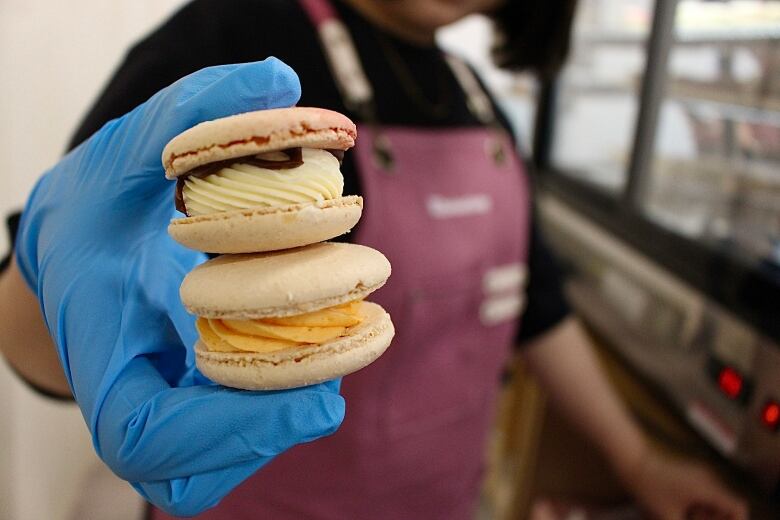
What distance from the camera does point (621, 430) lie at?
1.17 metres

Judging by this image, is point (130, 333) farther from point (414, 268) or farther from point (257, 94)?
point (414, 268)

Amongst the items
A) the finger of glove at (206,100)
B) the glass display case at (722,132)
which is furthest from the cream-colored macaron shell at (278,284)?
the glass display case at (722,132)

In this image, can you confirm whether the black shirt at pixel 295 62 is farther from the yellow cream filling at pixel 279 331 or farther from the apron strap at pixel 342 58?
the yellow cream filling at pixel 279 331

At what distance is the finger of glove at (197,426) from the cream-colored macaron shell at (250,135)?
0.59 ft

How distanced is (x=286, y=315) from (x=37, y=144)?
81 cm

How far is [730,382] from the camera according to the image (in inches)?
39.0

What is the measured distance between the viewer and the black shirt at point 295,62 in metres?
0.64

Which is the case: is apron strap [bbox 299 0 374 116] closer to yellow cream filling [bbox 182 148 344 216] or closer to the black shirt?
the black shirt

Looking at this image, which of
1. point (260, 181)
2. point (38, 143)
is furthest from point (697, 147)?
point (38, 143)

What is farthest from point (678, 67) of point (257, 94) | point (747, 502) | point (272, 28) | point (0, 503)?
point (0, 503)

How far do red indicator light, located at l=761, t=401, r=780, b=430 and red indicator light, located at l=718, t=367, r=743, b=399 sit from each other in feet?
0.21

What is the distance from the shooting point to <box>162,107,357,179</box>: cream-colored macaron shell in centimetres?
37

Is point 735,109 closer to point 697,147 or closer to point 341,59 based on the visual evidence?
point 697,147

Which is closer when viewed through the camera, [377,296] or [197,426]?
[197,426]
